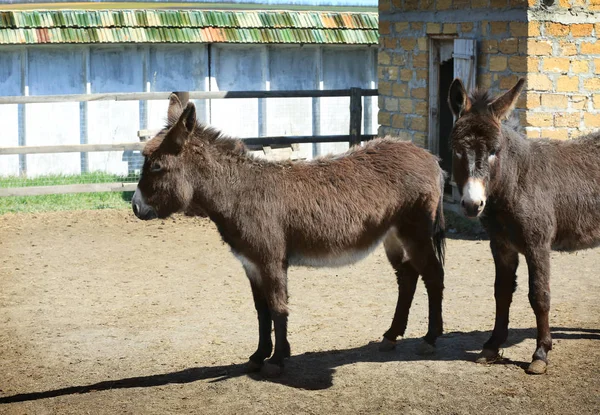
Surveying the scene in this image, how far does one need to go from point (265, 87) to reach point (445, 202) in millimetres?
5716

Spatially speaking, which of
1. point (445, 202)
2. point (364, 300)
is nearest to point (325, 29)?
point (445, 202)

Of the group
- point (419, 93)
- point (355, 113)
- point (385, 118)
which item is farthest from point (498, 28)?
point (355, 113)

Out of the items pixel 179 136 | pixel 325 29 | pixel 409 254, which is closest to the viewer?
pixel 179 136

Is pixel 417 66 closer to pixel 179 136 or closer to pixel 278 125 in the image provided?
pixel 278 125

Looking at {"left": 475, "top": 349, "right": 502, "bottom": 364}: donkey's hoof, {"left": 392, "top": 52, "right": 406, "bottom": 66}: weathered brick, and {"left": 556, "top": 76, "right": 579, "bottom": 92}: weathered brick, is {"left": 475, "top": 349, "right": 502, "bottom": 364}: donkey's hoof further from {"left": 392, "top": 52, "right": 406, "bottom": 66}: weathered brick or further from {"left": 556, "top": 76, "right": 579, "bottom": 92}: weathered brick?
{"left": 392, "top": 52, "right": 406, "bottom": 66}: weathered brick

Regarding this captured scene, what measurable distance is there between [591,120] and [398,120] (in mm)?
2948

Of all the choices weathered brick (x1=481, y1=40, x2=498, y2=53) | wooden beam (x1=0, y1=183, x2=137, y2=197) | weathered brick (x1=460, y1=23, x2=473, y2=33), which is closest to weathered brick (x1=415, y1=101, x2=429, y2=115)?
weathered brick (x1=460, y1=23, x2=473, y2=33)

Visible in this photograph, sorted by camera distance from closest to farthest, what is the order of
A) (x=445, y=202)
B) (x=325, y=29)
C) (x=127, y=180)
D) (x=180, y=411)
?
(x=180, y=411) → (x=445, y=202) → (x=127, y=180) → (x=325, y=29)

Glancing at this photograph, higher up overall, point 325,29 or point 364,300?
point 325,29

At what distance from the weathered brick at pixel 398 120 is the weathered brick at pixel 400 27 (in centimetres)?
113

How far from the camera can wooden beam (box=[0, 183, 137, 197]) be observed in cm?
1306

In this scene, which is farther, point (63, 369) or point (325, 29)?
point (325, 29)

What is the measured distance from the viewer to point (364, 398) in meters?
5.88

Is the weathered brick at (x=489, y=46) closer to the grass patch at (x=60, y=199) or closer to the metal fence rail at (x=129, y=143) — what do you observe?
the metal fence rail at (x=129, y=143)
